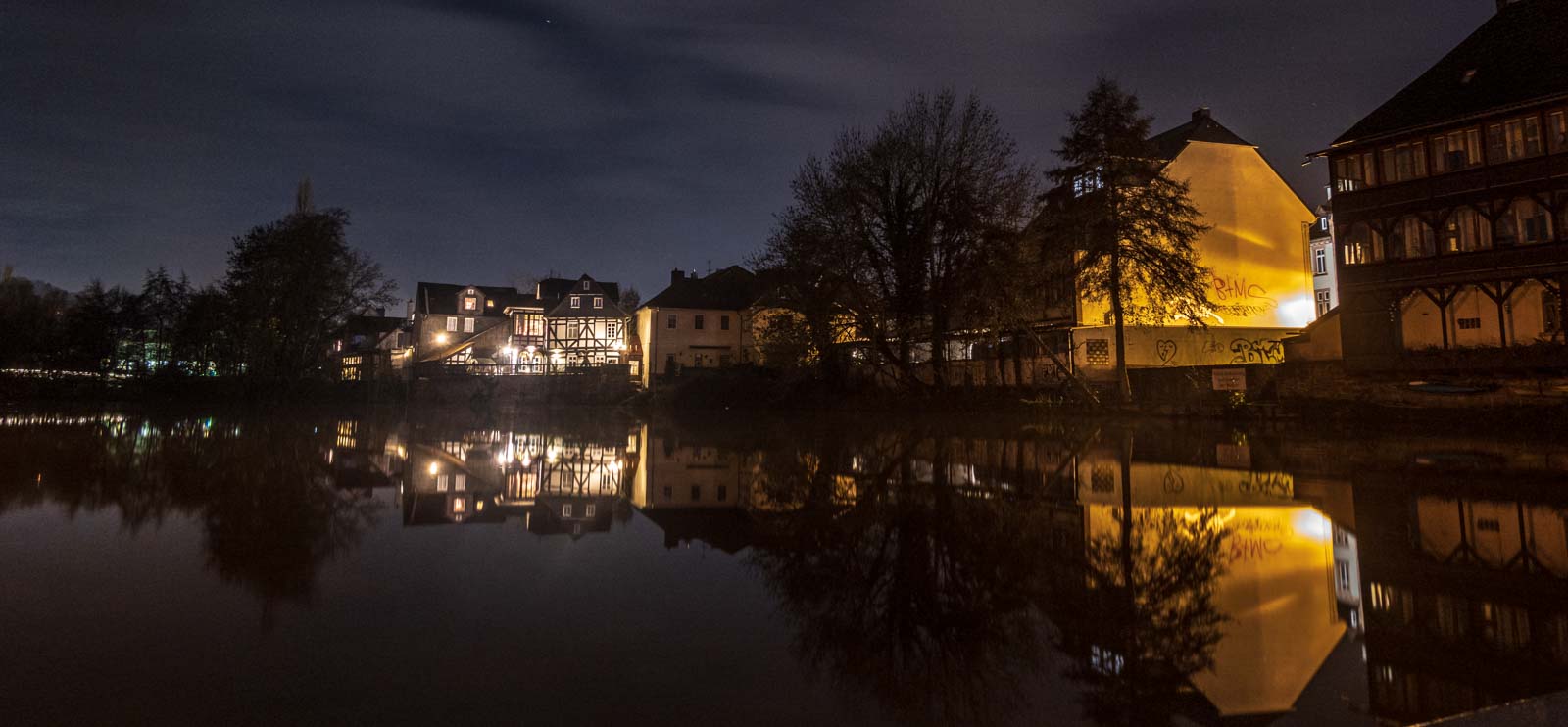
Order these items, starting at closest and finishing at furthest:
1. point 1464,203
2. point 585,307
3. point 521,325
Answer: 1. point 1464,203
2. point 585,307
3. point 521,325

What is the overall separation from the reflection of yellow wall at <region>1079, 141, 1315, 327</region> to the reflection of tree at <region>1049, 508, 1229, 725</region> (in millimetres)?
29207

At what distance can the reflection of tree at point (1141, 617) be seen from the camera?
2896 millimetres

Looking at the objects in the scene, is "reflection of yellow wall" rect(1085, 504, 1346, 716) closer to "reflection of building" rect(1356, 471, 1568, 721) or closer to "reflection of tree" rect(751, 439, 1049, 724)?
"reflection of building" rect(1356, 471, 1568, 721)

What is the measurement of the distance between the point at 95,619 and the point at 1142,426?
73.5 feet

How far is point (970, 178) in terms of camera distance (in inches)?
1100

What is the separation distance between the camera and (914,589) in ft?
14.2

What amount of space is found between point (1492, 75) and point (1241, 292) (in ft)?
37.5

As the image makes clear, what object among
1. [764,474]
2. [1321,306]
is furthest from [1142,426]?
[1321,306]

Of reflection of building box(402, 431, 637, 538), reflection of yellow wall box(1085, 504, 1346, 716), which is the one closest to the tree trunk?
reflection of building box(402, 431, 637, 538)

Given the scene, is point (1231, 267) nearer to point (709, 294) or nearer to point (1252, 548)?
point (1252, 548)

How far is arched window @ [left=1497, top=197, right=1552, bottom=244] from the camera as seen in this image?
23.0m

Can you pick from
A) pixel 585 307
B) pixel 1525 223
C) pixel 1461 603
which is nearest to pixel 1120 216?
pixel 1525 223

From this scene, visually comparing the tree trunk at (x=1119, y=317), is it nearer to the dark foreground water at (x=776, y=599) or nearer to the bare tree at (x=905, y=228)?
the bare tree at (x=905, y=228)

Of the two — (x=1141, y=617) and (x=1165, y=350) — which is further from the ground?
(x=1165, y=350)
